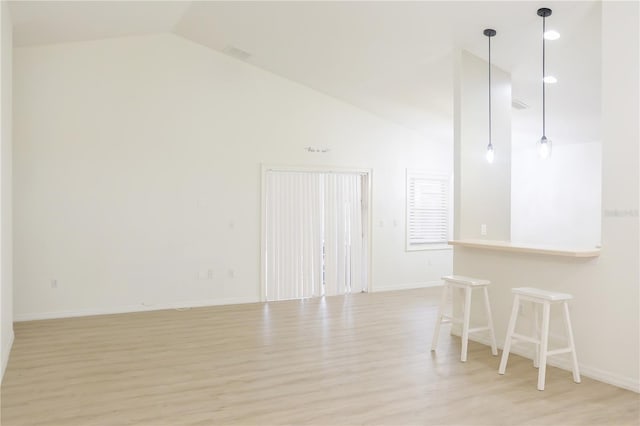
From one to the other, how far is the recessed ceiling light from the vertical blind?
372 cm

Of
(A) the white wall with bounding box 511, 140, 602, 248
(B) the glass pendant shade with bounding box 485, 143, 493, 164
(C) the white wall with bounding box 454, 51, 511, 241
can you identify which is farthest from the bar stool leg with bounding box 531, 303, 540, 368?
(A) the white wall with bounding box 511, 140, 602, 248

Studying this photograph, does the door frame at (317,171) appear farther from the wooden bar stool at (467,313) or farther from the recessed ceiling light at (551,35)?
the recessed ceiling light at (551,35)

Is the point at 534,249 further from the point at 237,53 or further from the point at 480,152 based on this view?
the point at 237,53

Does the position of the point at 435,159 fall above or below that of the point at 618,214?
above

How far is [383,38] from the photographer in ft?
16.5

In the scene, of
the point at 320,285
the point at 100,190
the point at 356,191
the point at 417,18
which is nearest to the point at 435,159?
the point at 356,191

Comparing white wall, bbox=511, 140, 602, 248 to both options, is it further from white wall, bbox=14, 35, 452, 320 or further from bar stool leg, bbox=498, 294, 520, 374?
bar stool leg, bbox=498, 294, 520, 374

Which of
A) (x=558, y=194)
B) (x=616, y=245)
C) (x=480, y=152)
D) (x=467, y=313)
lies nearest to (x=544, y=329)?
(x=467, y=313)

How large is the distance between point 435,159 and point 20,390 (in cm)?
688

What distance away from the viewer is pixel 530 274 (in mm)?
4215

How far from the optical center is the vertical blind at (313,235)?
693cm

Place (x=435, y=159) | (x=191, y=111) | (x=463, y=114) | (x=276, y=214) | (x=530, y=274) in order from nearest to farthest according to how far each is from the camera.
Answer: (x=530, y=274), (x=463, y=114), (x=191, y=111), (x=276, y=214), (x=435, y=159)

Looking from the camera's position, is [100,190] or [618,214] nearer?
[618,214]

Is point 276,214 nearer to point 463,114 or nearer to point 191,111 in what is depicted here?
point 191,111
